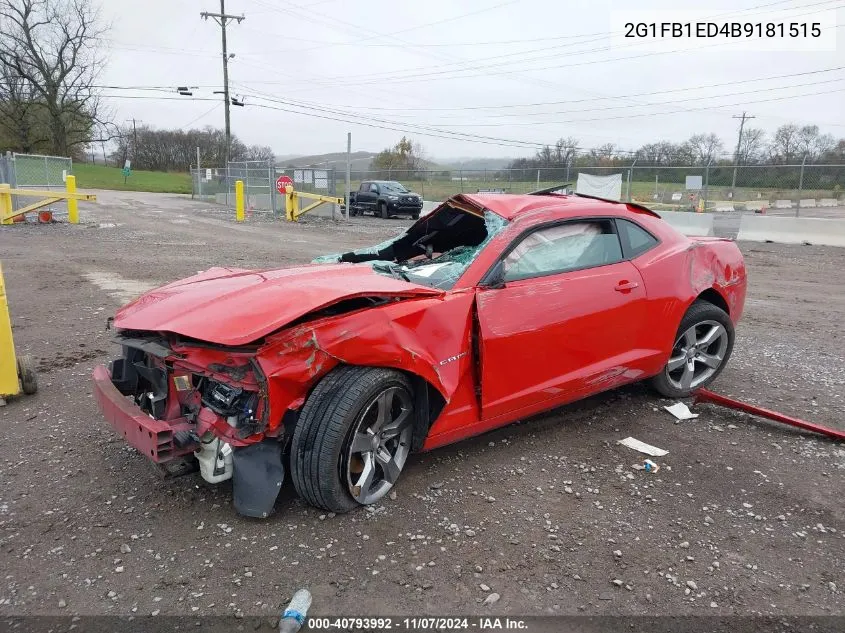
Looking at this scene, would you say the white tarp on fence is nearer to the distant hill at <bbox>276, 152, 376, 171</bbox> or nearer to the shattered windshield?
the distant hill at <bbox>276, 152, 376, 171</bbox>

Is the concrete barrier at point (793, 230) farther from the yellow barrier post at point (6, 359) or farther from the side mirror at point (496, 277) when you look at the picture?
the yellow barrier post at point (6, 359)

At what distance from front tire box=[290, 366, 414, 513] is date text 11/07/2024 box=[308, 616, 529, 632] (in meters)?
0.62

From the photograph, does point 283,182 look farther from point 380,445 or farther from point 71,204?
point 380,445

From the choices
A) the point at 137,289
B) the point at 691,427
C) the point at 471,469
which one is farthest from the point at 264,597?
the point at 137,289

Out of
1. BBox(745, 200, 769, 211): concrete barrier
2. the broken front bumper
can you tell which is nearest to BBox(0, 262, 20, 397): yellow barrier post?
the broken front bumper

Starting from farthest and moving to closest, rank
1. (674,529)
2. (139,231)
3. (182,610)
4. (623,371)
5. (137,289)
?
1. (139,231)
2. (137,289)
3. (623,371)
4. (674,529)
5. (182,610)

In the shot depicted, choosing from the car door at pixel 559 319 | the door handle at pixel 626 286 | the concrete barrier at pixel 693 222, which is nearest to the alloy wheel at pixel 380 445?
the car door at pixel 559 319

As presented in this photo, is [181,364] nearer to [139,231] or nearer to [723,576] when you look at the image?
[723,576]

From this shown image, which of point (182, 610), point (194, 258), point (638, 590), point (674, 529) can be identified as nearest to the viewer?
point (182, 610)

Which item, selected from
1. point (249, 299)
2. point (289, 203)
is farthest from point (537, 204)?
point (289, 203)

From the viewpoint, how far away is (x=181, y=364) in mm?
2975

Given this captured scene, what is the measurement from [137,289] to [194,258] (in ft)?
11.1

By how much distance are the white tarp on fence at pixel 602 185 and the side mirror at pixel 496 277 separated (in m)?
18.5

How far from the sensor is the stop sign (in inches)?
920
